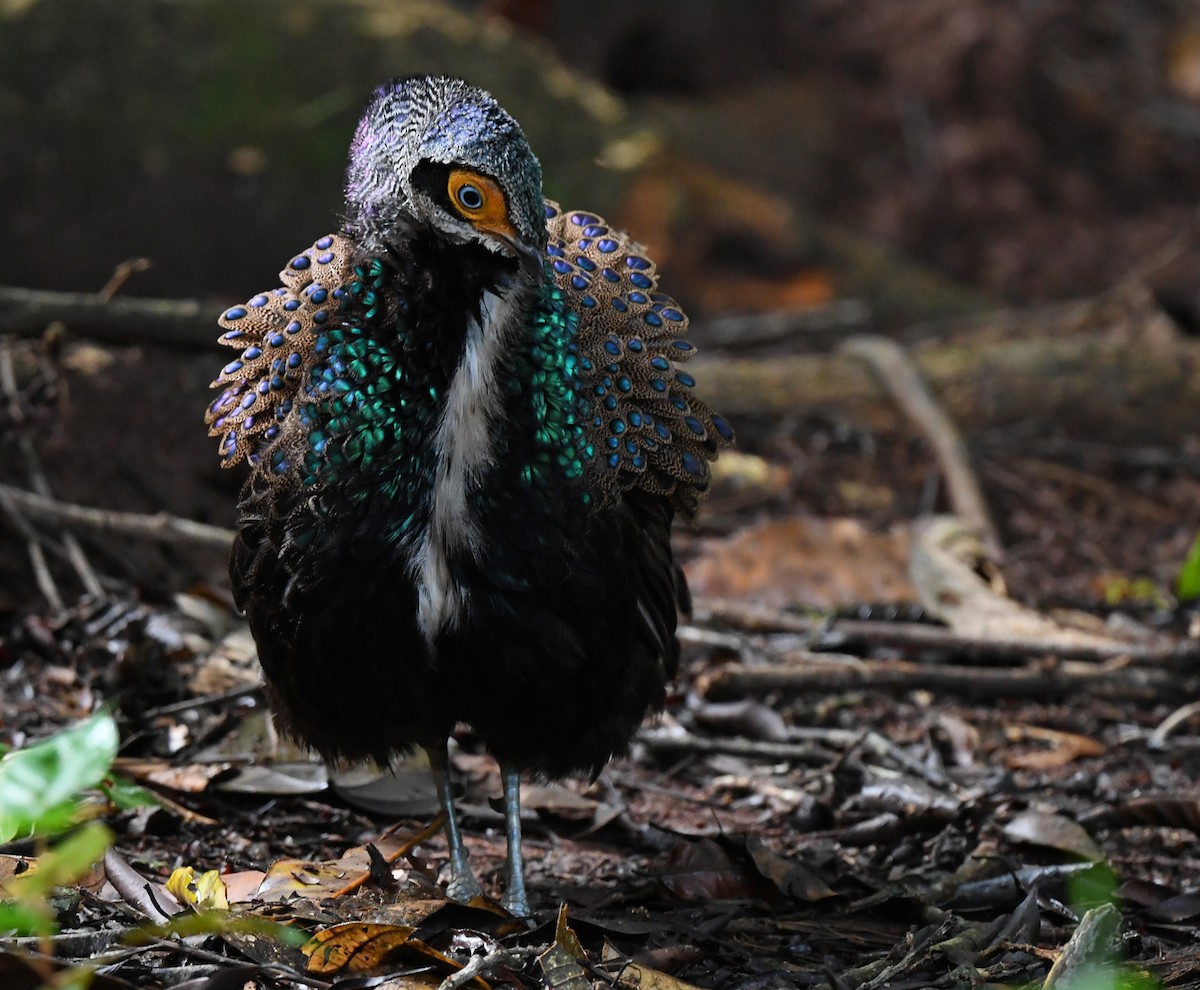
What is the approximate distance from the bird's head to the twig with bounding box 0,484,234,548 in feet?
6.03

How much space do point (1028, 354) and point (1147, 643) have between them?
2.38m

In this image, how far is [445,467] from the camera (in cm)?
311

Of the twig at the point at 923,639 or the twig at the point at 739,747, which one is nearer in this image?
the twig at the point at 739,747

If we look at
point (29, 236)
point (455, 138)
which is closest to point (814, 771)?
point (455, 138)

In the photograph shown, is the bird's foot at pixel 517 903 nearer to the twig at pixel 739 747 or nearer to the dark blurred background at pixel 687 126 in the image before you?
the twig at pixel 739 747

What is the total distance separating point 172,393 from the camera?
5.10 m

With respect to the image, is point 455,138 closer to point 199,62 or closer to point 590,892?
point 590,892

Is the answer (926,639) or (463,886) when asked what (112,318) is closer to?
(463,886)

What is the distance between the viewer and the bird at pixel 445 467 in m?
3.04

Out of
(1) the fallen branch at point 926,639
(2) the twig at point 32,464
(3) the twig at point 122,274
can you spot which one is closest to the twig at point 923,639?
(1) the fallen branch at point 926,639

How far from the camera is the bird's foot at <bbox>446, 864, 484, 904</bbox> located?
11.1 feet

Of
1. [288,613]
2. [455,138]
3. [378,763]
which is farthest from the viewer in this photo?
[378,763]

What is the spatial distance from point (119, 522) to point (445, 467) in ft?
6.22

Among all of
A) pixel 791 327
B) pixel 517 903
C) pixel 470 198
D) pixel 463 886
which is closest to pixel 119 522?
pixel 463 886
